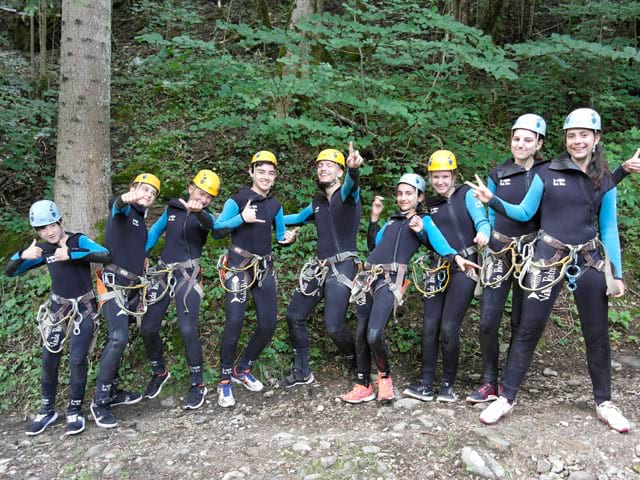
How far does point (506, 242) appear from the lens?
4.81 meters

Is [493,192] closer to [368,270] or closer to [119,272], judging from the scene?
[368,270]

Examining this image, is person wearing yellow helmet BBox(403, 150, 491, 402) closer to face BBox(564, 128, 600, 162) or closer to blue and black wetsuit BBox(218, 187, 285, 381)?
face BBox(564, 128, 600, 162)

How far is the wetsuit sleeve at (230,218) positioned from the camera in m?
5.38

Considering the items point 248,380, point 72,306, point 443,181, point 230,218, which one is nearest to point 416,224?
point 443,181

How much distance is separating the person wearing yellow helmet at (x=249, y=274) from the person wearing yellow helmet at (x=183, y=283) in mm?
264

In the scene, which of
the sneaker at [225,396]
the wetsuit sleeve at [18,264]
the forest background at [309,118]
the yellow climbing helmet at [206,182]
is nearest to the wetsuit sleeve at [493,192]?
the forest background at [309,118]

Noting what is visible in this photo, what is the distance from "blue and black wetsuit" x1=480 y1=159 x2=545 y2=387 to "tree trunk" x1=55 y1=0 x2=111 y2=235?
492 centimetres

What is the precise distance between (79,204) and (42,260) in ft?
4.98

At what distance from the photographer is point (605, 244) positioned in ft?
14.2

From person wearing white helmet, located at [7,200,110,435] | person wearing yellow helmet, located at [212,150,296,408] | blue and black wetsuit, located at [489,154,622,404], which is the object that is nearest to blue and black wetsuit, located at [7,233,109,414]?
person wearing white helmet, located at [7,200,110,435]

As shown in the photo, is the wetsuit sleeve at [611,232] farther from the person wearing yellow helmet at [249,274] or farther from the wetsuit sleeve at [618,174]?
the person wearing yellow helmet at [249,274]

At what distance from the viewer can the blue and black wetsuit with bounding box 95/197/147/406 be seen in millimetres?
5098

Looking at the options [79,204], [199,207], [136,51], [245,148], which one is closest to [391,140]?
[245,148]

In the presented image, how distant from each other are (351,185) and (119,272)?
8.54 ft
